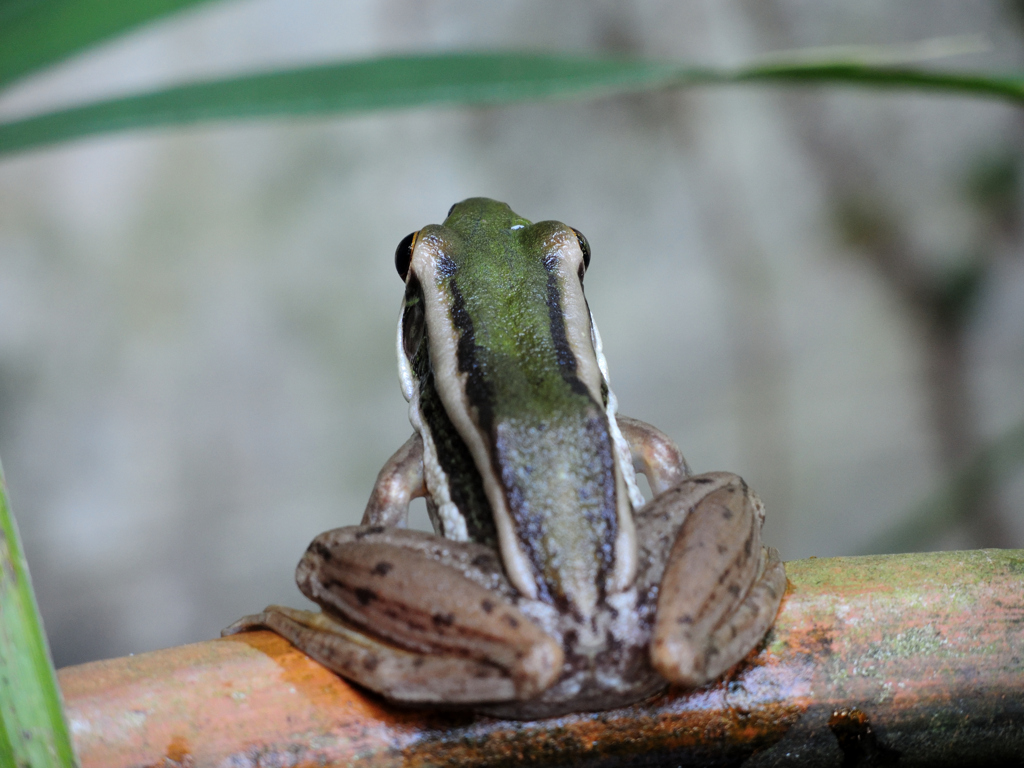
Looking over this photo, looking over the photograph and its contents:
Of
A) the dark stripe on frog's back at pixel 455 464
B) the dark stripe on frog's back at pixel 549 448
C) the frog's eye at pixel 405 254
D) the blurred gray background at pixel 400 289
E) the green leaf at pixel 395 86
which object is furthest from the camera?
the blurred gray background at pixel 400 289

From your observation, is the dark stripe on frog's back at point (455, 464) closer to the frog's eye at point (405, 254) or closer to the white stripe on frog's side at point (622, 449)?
the frog's eye at point (405, 254)

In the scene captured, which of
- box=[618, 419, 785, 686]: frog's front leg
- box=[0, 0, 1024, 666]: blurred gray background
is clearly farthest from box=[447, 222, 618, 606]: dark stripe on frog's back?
box=[0, 0, 1024, 666]: blurred gray background

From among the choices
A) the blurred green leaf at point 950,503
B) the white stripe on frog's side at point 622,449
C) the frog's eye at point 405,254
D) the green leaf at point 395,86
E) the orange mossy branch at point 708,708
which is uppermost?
the green leaf at point 395,86

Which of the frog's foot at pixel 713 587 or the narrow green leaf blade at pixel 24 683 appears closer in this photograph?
the narrow green leaf blade at pixel 24 683

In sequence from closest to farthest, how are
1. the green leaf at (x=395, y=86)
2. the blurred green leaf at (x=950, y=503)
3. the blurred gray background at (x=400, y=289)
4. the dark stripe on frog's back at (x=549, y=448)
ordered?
the green leaf at (x=395, y=86) → the dark stripe on frog's back at (x=549, y=448) → the blurred green leaf at (x=950, y=503) → the blurred gray background at (x=400, y=289)

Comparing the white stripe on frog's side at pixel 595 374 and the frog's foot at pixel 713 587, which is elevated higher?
the white stripe on frog's side at pixel 595 374

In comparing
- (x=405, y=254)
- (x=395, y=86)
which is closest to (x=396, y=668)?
(x=395, y=86)

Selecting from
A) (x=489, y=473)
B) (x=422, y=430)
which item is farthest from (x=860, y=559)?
(x=422, y=430)

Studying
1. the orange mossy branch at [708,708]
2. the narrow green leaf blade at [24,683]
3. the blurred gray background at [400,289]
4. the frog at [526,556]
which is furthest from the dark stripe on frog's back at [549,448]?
the blurred gray background at [400,289]
